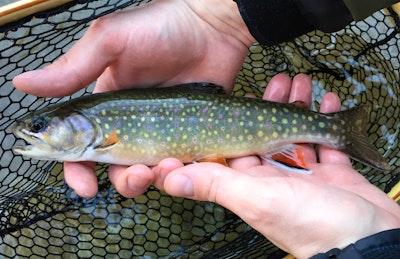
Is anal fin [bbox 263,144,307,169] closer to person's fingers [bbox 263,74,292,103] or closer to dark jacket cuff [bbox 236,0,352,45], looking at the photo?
person's fingers [bbox 263,74,292,103]

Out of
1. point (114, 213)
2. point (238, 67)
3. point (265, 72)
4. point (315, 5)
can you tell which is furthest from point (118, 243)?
point (315, 5)

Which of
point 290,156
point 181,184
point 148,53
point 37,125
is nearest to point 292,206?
point 181,184

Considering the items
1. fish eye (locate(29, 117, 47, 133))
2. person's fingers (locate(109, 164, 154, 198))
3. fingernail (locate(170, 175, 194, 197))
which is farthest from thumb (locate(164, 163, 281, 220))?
→ fish eye (locate(29, 117, 47, 133))

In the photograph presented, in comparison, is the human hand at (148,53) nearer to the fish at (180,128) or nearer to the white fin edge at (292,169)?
the fish at (180,128)

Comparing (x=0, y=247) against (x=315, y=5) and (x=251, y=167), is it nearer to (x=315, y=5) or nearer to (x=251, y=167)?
(x=251, y=167)

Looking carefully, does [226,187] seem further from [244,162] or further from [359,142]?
[359,142]
